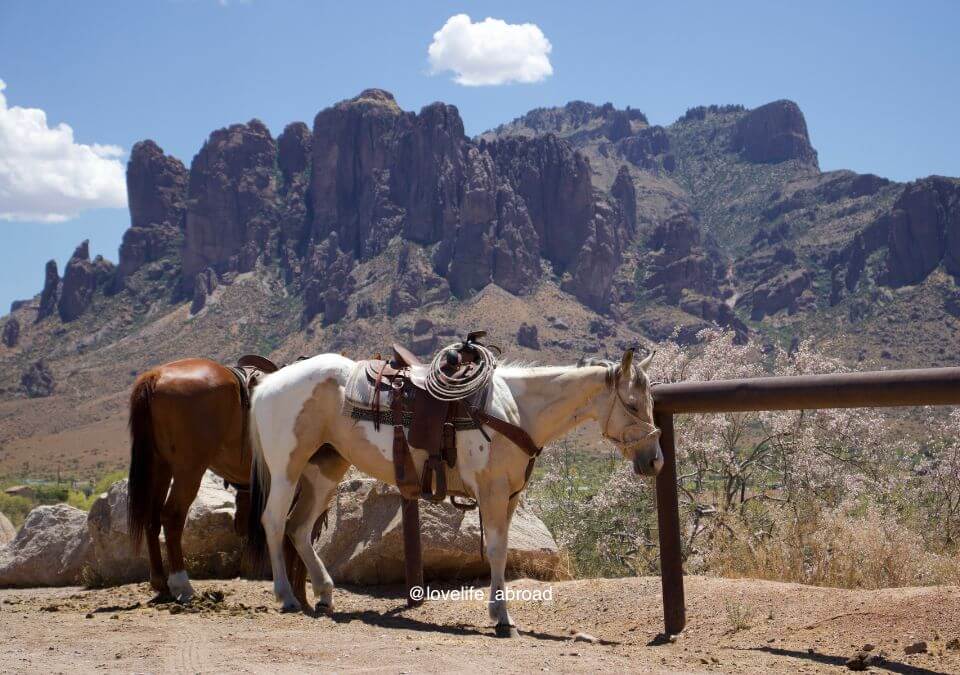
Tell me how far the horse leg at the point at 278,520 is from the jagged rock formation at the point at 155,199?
17990cm

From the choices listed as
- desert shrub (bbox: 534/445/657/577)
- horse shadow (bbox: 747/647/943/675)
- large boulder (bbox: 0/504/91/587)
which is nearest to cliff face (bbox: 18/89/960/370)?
desert shrub (bbox: 534/445/657/577)

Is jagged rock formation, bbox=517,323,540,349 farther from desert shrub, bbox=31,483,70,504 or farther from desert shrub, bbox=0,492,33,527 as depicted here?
desert shrub, bbox=0,492,33,527

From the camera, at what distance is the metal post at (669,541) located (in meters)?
5.91

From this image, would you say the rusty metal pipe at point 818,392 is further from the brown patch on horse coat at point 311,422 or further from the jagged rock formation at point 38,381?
the jagged rock formation at point 38,381

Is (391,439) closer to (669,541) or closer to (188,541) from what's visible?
(669,541)

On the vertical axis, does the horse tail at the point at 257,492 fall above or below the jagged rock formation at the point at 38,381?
below

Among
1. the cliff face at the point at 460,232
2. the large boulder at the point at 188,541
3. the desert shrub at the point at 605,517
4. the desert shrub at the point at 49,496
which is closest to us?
the large boulder at the point at 188,541

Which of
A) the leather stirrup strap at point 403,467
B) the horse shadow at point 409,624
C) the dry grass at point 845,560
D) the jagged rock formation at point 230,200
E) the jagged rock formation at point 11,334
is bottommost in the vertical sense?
the horse shadow at point 409,624

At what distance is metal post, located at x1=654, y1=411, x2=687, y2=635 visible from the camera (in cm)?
591

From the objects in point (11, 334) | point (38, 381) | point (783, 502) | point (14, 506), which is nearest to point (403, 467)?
point (783, 502)

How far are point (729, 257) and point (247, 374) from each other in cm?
18575

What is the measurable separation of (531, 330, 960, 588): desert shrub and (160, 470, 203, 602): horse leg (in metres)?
3.56

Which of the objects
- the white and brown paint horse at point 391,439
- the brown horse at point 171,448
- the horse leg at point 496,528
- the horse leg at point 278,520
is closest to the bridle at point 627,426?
the white and brown paint horse at point 391,439

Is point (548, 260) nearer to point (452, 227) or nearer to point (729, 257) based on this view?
point (452, 227)
